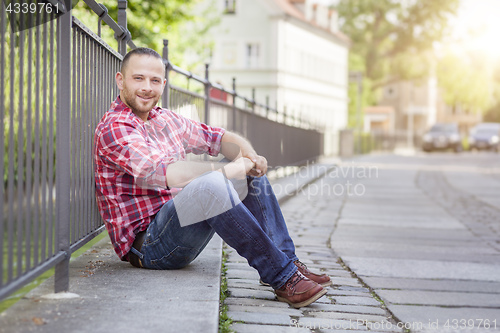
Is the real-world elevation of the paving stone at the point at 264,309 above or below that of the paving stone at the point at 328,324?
above

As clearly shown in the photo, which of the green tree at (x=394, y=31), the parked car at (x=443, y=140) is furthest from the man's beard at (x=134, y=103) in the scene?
the green tree at (x=394, y=31)

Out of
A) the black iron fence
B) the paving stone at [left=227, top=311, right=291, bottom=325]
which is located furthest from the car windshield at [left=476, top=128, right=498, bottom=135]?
the paving stone at [left=227, top=311, right=291, bottom=325]

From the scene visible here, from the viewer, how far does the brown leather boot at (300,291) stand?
3717mm

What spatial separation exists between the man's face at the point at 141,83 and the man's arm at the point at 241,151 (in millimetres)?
649

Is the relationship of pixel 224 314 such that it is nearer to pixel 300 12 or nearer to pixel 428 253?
pixel 428 253

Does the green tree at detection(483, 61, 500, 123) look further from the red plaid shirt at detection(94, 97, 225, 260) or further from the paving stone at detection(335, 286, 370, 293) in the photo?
the red plaid shirt at detection(94, 97, 225, 260)

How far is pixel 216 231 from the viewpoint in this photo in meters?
3.64

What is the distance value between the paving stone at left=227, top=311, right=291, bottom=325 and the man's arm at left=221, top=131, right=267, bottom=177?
2.71 feet

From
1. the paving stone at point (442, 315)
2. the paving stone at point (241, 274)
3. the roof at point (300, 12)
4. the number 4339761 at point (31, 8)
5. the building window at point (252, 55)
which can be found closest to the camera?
the number 4339761 at point (31, 8)

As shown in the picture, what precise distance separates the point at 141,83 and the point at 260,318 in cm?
134

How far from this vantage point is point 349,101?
5369 cm

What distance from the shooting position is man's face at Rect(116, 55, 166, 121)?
3826 mm

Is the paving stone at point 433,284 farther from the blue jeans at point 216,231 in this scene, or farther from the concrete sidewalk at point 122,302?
the concrete sidewalk at point 122,302

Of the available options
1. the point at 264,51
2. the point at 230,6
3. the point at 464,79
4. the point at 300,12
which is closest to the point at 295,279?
the point at 264,51
